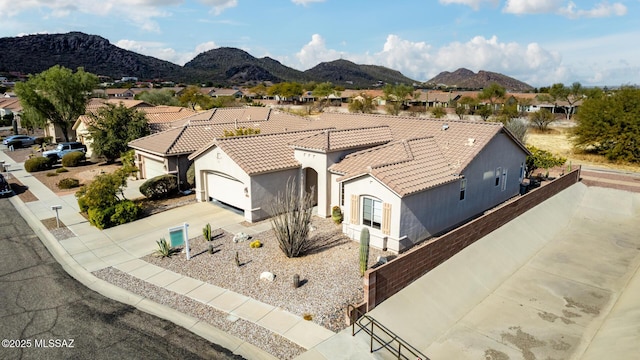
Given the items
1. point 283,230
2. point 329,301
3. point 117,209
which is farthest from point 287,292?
point 117,209

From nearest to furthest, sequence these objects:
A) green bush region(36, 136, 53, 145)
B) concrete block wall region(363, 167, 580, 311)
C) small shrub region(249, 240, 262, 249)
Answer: concrete block wall region(363, 167, 580, 311), small shrub region(249, 240, 262, 249), green bush region(36, 136, 53, 145)

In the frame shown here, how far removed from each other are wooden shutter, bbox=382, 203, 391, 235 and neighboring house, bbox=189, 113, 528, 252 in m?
0.04

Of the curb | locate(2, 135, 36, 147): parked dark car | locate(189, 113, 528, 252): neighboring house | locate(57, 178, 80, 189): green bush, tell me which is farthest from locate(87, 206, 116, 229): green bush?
locate(2, 135, 36, 147): parked dark car

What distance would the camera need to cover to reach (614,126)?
38.8 metres

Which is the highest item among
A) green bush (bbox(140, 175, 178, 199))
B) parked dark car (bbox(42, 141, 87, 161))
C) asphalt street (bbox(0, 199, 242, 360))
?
parked dark car (bbox(42, 141, 87, 161))

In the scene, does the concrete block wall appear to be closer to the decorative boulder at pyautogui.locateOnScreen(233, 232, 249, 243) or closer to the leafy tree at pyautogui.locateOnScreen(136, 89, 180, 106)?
the decorative boulder at pyautogui.locateOnScreen(233, 232, 249, 243)

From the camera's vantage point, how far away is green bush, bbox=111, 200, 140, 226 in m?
20.2

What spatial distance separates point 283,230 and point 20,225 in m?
14.6

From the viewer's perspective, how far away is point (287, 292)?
1364cm

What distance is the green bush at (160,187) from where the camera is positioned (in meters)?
24.1

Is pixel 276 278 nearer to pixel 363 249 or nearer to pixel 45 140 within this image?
pixel 363 249

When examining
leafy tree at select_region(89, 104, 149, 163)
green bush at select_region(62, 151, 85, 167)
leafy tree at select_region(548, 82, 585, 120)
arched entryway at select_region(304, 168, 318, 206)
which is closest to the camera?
arched entryway at select_region(304, 168, 318, 206)

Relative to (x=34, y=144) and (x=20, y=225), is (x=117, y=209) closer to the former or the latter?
(x=20, y=225)

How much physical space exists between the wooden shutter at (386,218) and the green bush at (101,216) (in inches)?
530
